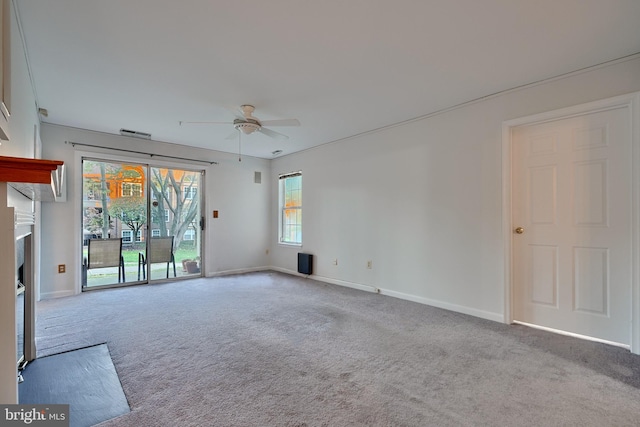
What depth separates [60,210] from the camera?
4.23 metres

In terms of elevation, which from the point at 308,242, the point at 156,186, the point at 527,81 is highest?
the point at 527,81

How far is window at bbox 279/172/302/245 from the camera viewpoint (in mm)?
5980

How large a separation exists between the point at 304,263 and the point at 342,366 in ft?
11.1

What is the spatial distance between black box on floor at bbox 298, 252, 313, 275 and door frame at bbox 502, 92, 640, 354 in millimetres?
3214

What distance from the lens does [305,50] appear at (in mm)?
2389

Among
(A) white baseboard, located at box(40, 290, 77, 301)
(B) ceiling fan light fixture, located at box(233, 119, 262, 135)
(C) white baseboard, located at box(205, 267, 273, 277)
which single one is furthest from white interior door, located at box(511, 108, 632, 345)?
(A) white baseboard, located at box(40, 290, 77, 301)

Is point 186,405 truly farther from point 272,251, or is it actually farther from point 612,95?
point 272,251

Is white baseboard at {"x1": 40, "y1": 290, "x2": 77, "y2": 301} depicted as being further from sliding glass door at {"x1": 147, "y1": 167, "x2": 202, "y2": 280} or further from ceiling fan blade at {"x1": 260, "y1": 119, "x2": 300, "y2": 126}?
ceiling fan blade at {"x1": 260, "y1": 119, "x2": 300, "y2": 126}

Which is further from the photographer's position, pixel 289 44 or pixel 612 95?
pixel 612 95

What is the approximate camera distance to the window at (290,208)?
598 centimetres

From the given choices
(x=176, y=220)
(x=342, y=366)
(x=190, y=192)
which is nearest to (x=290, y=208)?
(x=190, y=192)

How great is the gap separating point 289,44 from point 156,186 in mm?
3972

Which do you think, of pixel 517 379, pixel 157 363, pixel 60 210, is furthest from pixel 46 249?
pixel 517 379

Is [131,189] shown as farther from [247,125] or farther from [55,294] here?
[247,125]
